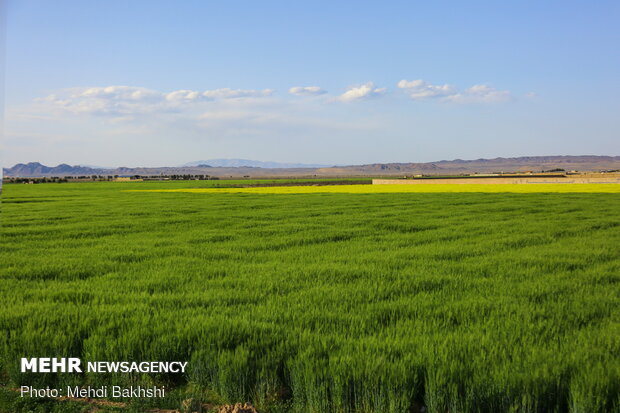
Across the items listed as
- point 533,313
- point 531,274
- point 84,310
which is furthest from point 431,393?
point 531,274

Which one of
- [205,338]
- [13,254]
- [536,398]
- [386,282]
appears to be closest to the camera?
[536,398]

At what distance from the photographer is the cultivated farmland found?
500 centimetres

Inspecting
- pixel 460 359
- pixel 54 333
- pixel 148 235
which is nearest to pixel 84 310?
pixel 54 333

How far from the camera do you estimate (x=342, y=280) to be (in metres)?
9.95

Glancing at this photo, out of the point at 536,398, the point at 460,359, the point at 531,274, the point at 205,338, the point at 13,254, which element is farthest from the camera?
the point at 13,254

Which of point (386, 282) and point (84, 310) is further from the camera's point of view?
point (386, 282)

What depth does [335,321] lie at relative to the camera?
7043mm

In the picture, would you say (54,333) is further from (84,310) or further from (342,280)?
(342,280)

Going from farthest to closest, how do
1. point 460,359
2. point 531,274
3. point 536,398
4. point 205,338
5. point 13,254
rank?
1. point 13,254
2. point 531,274
3. point 205,338
4. point 460,359
5. point 536,398

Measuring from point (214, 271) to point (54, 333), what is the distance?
14.5 feet

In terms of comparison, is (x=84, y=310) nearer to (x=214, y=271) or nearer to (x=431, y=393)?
(x=214, y=271)

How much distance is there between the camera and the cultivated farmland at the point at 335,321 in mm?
5004

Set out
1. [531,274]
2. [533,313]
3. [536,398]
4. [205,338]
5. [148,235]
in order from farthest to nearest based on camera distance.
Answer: [148,235]
[531,274]
[533,313]
[205,338]
[536,398]

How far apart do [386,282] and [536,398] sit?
4.82m
